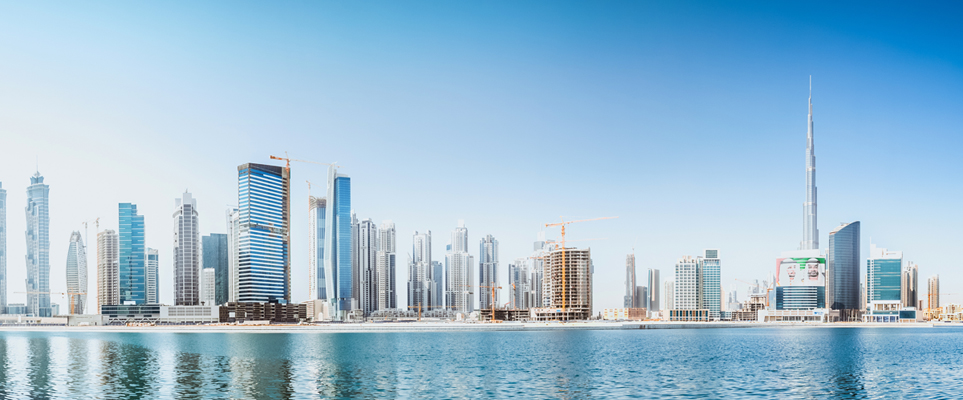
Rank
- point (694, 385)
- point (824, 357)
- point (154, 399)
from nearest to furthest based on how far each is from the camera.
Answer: point (154, 399) < point (694, 385) < point (824, 357)

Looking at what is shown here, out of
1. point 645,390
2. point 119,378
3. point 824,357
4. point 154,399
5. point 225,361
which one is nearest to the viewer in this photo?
point 154,399

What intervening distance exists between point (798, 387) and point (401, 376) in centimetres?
4303

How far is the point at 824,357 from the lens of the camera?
12300cm

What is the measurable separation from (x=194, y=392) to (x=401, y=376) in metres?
24.2

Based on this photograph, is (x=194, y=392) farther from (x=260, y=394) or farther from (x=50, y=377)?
(x=50, y=377)

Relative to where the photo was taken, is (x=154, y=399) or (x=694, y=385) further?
(x=694, y=385)

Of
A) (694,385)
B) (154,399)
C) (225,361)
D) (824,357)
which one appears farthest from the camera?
(824,357)

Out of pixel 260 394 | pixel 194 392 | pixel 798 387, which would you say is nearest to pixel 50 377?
pixel 194 392

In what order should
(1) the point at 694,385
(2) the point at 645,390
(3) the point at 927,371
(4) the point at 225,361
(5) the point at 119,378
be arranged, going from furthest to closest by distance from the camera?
(4) the point at 225,361
(3) the point at 927,371
(5) the point at 119,378
(1) the point at 694,385
(2) the point at 645,390

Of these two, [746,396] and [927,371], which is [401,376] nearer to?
[746,396]

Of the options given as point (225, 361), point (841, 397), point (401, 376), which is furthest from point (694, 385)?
point (225, 361)

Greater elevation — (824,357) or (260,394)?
(260,394)

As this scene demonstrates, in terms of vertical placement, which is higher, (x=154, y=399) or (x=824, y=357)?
(x=154, y=399)

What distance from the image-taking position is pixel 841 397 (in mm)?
68188
